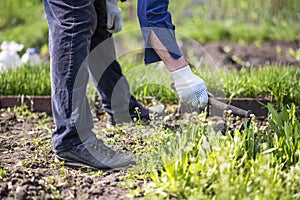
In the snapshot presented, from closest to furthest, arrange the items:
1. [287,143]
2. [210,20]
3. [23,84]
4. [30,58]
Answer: [287,143] → [23,84] → [30,58] → [210,20]

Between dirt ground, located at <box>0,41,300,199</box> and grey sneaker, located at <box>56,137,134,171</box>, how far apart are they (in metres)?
0.04

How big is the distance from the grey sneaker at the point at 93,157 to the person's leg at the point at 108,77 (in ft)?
2.03

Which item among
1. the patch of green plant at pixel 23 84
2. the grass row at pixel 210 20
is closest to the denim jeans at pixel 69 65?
the patch of green plant at pixel 23 84

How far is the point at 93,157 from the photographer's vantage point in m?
2.71

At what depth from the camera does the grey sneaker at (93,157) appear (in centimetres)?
269

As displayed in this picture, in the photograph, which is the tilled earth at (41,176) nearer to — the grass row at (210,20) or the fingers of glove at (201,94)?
the fingers of glove at (201,94)

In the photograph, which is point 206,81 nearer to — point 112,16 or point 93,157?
point 112,16

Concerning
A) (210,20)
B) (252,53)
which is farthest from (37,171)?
(210,20)

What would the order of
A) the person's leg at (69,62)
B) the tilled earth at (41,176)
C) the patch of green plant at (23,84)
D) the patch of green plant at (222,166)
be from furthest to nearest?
the patch of green plant at (23,84)
the person's leg at (69,62)
the tilled earth at (41,176)
the patch of green plant at (222,166)

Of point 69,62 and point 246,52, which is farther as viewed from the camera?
point 246,52

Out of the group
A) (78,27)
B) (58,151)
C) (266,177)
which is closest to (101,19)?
(78,27)

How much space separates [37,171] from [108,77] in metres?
0.90

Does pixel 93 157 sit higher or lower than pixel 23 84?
lower

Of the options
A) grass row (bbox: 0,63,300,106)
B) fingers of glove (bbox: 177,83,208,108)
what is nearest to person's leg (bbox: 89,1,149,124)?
grass row (bbox: 0,63,300,106)
